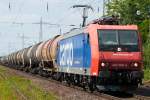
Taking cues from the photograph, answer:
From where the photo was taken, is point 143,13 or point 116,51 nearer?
point 116,51

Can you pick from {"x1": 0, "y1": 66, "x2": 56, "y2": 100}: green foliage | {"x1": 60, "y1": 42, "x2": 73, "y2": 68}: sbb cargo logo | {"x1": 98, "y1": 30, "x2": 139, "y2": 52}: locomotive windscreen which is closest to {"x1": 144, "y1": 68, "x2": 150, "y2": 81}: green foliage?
{"x1": 60, "y1": 42, "x2": 73, "y2": 68}: sbb cargo logo

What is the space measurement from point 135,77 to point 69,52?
7605 mm

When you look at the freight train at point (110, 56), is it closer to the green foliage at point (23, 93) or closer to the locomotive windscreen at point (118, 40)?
the locomotive windscreen at point (118, 40)

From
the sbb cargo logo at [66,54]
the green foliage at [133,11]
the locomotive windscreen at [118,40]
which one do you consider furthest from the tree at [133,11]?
the locomotive windscreen at [118,40]

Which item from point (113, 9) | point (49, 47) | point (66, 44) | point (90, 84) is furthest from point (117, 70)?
point (113, 9)

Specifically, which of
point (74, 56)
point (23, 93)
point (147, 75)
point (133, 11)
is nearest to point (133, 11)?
point (133, 11)

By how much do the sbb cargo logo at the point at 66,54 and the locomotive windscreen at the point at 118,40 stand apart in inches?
211

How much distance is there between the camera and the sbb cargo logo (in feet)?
97.6

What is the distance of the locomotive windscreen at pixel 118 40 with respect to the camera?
78.3 ft

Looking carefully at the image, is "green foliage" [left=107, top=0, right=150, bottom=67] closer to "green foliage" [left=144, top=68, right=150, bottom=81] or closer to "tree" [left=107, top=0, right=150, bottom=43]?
"tree" [left=107, top=0, right=150, bottom=43]

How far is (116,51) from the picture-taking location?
2377cm

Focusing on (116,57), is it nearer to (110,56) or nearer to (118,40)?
(110,56)

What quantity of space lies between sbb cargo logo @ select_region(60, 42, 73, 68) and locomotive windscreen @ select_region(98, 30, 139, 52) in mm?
5357

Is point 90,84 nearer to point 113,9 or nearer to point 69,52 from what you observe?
point 69,52
